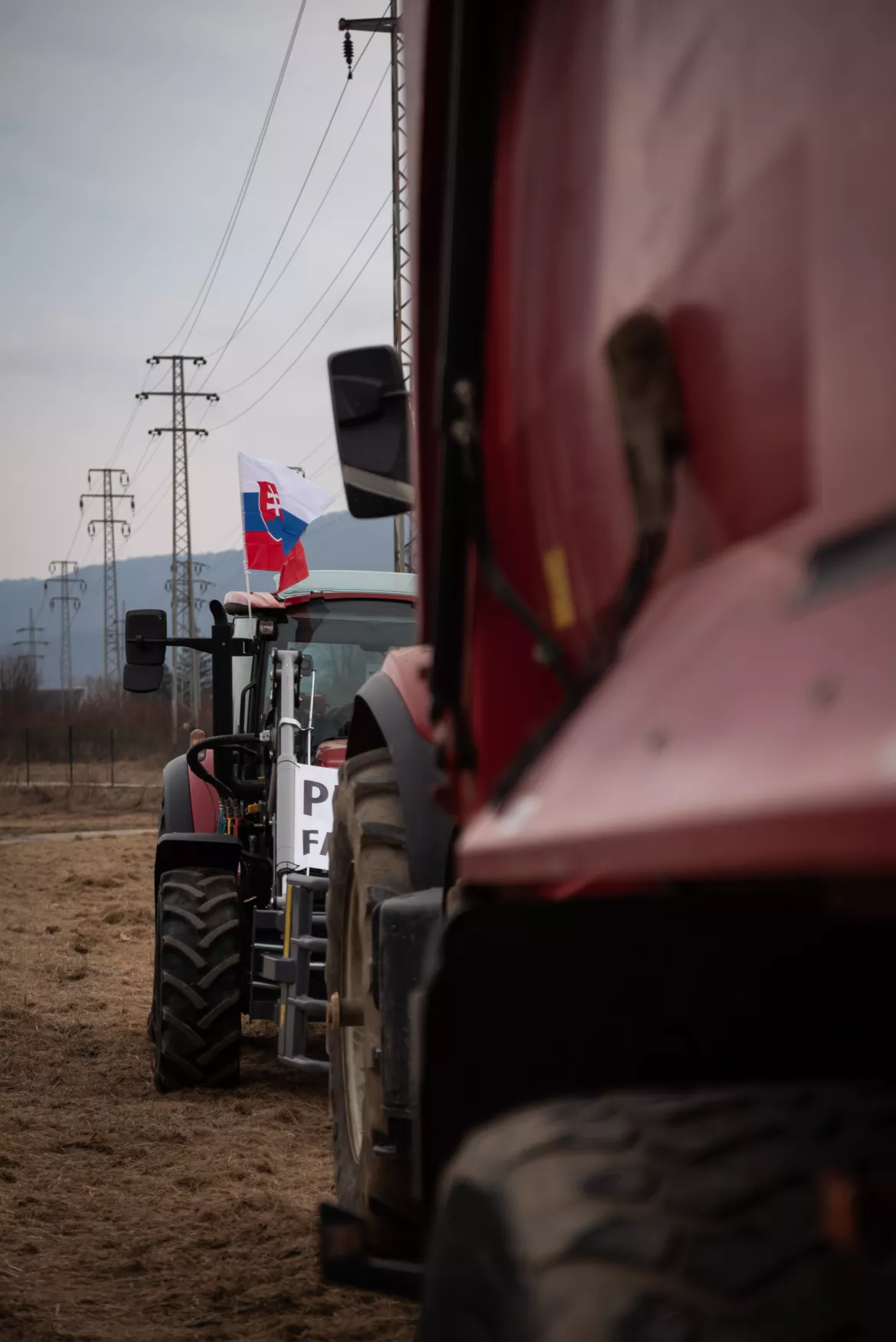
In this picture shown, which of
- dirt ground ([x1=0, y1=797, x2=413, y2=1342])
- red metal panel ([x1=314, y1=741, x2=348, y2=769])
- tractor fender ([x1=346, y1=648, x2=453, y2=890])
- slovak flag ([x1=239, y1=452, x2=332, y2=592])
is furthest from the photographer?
slovak flag ([x1=239, y1=452, x2=332, y2=592])

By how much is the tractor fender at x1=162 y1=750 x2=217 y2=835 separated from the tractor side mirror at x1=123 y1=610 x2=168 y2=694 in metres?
0.85

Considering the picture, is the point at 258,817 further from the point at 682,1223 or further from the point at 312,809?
the point at 682,1223

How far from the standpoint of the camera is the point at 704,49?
4.76 ft

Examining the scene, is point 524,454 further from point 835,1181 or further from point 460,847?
point 835,1181

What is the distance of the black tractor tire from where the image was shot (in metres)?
1.12

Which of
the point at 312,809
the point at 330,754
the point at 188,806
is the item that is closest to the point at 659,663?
the point at 312,809

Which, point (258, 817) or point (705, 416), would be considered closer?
point (705, 416)

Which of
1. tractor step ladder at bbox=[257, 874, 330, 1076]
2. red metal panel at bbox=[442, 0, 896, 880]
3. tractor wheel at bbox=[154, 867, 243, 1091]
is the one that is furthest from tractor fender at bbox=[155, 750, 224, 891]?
red metal panel at bbox=[442, 0, 896, 880]

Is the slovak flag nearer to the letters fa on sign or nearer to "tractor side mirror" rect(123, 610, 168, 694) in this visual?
"tractor side mirror" rect(123, 610, 168, 694)

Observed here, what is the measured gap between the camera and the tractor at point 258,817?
684cm

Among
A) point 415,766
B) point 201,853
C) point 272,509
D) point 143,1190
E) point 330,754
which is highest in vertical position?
point 272,509

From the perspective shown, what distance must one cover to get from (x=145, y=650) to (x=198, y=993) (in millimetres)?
1746

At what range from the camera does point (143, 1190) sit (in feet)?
17.9

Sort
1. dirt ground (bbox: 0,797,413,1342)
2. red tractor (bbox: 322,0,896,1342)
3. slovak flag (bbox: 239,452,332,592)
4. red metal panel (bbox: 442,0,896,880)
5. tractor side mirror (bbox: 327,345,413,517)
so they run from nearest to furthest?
red metal panel (bbox: 442,0,896,880) → red tractor (bbox: 322,0,896,1342) → tractor side mirror (bbox: 327,345,413,517) → dirt ground (bbox: 0,797,413,1342) → slovak flag (bbox: 239,452,332,592)
